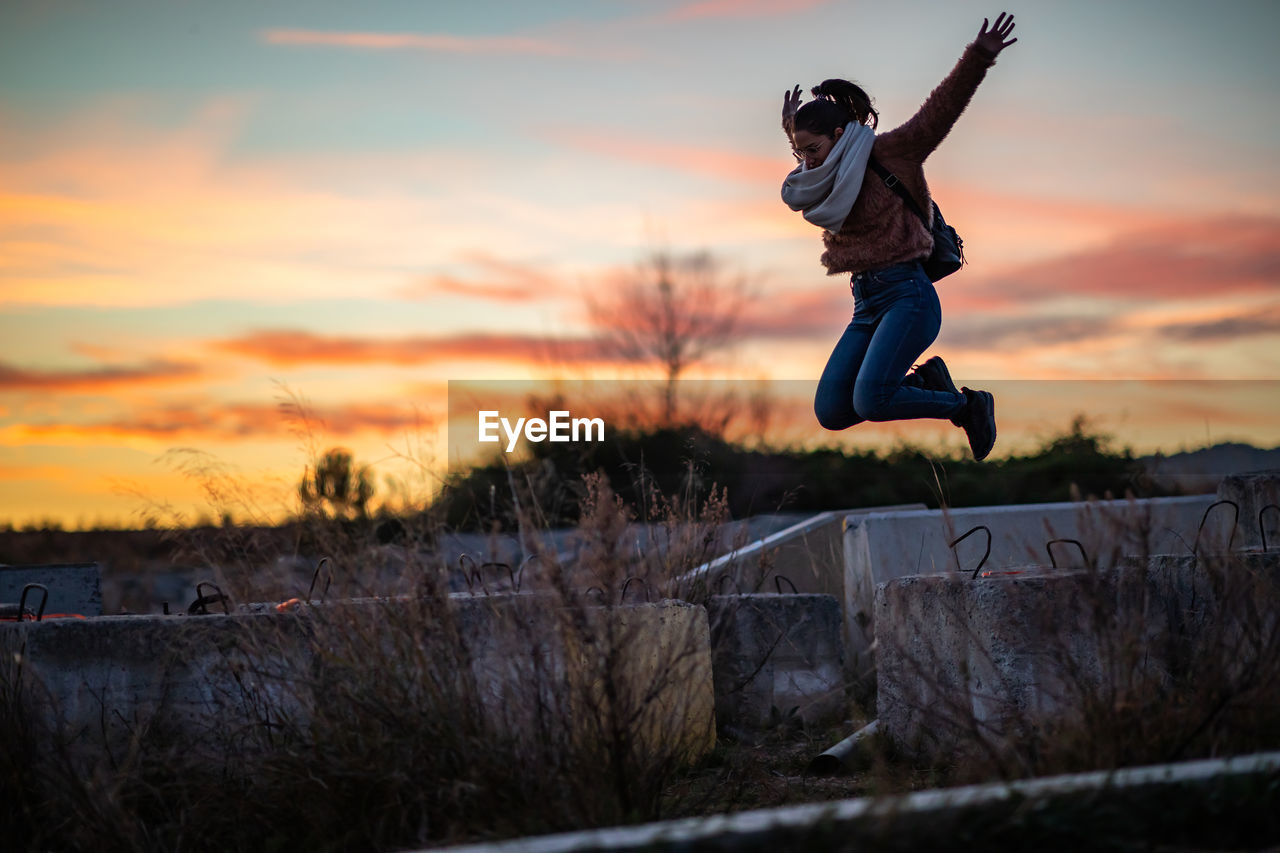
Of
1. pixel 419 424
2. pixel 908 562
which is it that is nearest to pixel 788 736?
pixel 908 562

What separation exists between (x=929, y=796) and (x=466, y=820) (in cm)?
137

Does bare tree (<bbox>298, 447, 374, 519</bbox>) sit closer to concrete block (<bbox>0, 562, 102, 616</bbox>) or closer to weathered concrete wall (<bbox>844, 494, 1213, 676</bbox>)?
concrete block (<bbox>0, 562, 102, 616</bbox>)

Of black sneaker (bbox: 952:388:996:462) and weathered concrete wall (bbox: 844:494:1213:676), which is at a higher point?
black sneaker (bbox: 952:388:996:462)

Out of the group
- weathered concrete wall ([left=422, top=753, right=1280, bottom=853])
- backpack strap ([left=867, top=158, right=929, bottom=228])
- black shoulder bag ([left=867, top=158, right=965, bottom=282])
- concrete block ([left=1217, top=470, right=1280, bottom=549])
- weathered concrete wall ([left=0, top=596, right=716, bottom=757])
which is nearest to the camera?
weathered concrete wall ([left=422, top=753, right=1280, bottom=853])

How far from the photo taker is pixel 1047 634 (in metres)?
4.30

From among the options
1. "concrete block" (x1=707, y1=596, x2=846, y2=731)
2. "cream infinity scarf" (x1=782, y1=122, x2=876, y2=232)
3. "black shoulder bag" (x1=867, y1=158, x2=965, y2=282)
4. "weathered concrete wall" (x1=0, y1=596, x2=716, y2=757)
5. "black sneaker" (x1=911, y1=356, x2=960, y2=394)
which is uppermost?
"cream infinity scarf" (x1=782, y1=122, x2=876, y2=232)

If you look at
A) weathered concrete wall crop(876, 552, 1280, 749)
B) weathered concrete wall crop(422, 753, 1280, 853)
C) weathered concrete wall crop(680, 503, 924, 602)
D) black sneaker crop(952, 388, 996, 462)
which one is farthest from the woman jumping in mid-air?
weathered concrete wall crop(680, 503, 924, 602)

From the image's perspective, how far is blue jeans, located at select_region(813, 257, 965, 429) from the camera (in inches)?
199

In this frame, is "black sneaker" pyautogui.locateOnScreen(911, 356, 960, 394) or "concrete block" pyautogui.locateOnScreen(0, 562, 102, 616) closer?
"black sneaker" pyautogui.locateOnScreen(911, 356, 960, 394)

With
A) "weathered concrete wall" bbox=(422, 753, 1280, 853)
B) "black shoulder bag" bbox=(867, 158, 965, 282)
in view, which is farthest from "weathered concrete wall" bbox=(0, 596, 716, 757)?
"black shoulder bag" bbox=(867, 158, 965, 282)

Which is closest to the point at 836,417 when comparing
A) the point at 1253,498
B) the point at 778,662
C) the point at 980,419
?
the point at 980,419

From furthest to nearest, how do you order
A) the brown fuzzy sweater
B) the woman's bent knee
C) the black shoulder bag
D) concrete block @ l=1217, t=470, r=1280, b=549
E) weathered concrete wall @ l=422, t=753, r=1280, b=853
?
concrete block @ l=1217, t=470, r=1280, b=549
the woman's bent knee
the black shoulder bag
the brown fuzzy sweater
weathered concrete wall @ l=422, t=753, r=1280, b=853

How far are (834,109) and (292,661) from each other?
3249mm

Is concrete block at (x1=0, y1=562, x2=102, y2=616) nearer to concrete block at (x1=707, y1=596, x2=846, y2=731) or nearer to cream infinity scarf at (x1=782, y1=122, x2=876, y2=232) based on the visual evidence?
concrete block at (x1=707, y1=596, x2=846, y2=731)
